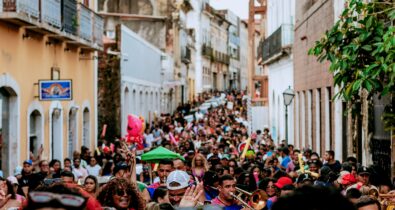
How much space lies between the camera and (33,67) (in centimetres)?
1930

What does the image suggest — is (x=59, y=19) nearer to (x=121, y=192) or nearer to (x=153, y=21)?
(x=121, y=192)

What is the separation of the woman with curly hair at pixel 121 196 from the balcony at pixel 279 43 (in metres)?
21.2

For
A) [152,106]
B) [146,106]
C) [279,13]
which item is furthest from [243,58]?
[279,13]

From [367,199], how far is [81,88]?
1871cm

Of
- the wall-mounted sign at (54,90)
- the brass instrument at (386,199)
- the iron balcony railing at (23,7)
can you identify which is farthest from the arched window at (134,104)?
the brass instrument at (386,199)

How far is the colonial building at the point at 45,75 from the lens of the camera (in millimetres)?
17469

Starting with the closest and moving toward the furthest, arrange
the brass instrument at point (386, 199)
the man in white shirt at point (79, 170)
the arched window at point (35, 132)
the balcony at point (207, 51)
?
the brass instrument at point (386, 199) → the man in white shirt at point (79, 170) → the arched window at point (35, 132) → the balcony at point (207, 51)

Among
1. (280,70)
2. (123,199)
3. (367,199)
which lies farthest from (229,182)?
(280,70)

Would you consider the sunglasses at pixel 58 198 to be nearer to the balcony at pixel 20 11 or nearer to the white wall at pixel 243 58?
the balcony at pixel 20 11

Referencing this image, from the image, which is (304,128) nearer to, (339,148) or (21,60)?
(339,148)

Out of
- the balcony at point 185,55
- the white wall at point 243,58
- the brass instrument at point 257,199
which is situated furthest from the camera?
the white wall at point 243,58

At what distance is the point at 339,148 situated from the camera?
1942 cm

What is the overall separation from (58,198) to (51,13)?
16418 mm

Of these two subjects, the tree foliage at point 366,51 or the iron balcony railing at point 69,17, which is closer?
the tree foliage at point 366,51
